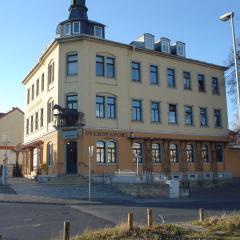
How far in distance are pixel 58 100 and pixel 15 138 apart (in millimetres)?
27712

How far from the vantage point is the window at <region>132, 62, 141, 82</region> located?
1533 inches

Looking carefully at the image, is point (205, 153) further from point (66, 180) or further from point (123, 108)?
point (66, 180)

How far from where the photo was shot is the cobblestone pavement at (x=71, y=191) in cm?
2720

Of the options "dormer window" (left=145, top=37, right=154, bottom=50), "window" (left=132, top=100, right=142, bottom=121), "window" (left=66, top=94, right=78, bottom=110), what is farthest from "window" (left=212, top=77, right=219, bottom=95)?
"window" (left=66, top=94, right=78, bottom=110)

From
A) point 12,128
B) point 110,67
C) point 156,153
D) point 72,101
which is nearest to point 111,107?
point 72,101

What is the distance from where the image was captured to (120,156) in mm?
36156

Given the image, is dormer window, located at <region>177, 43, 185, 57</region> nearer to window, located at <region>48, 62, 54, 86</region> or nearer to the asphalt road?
window, located at <region>48, 62, 54, 86</region>

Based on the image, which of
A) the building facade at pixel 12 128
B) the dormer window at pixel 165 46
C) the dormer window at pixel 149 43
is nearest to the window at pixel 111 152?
the dormer window at pixel 149 43

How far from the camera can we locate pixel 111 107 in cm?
3694

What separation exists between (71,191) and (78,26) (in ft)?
52.3

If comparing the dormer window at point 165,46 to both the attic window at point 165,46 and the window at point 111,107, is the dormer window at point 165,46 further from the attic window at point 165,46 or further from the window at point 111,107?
the window at point 111,107

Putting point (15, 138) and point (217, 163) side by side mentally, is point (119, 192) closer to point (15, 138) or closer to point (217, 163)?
point (217, 163)

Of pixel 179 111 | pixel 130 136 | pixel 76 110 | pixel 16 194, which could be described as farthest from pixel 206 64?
pixel 16 194

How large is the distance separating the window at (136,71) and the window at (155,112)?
9.20 ft
